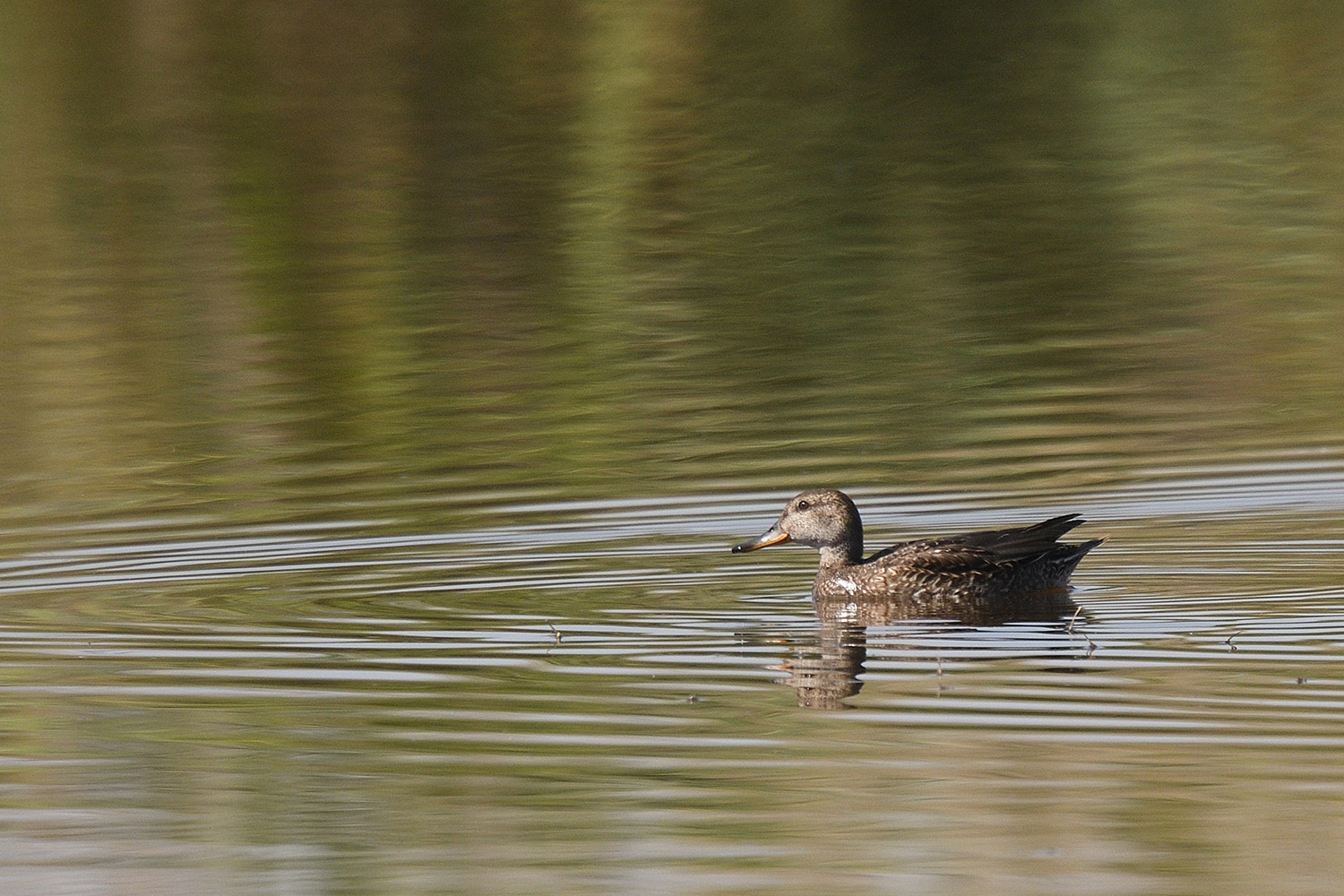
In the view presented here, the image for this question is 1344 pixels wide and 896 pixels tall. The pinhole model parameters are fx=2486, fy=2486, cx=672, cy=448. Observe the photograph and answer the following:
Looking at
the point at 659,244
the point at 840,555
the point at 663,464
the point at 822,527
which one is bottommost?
the point at 659,244

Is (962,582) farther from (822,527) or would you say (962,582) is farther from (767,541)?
(767,541)

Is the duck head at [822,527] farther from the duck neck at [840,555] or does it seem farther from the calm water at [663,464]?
the calm water at [663,464]

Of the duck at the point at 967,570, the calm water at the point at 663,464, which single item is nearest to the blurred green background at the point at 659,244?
the calm water at the point at 663,464

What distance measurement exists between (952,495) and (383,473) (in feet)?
9.95

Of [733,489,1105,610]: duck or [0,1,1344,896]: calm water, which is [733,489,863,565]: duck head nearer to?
[733,489,1105,610]: duck

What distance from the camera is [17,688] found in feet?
29.8

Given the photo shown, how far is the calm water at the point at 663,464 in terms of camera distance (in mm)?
7055

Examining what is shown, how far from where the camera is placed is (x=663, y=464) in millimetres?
12773

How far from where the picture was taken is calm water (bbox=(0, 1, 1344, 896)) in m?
7.05

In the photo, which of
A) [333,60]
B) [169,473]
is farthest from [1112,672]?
[333,60]

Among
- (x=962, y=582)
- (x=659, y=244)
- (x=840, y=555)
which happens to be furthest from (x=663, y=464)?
(x=659, y=244)

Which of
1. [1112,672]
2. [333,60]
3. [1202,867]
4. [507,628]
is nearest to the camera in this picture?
[1202,867]

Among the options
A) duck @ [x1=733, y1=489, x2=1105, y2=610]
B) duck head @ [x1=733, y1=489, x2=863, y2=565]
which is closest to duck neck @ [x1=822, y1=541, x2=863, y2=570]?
duck head @ [x1=733, y1=489, x2=863, y2=565]

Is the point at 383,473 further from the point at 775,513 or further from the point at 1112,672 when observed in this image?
the point at 1112,672
